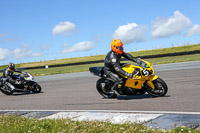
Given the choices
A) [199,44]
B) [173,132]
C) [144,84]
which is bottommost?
[173,132]

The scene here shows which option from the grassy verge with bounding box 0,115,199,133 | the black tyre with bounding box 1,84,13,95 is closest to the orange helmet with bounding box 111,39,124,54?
the grassy verge with bounding box 0,115,199,133

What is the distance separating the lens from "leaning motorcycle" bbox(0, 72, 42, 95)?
42.1 ft

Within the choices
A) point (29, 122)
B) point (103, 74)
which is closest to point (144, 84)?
point (103, 74)

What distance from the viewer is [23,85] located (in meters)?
12.9

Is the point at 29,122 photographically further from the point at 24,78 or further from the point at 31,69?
the point at 31,69

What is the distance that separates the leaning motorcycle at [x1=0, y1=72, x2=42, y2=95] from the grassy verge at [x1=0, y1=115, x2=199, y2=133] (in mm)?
6691

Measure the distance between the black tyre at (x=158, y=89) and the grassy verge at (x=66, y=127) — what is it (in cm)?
335

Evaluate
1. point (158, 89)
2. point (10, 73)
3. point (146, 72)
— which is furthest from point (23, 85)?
point (158, 89)

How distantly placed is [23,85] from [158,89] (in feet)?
22.4

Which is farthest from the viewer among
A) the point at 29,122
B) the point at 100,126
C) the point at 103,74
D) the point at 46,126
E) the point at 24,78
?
the point at 24,78

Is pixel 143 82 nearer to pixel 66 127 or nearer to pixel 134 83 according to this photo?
pixel 134 83

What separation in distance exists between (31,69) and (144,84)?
30.7 m

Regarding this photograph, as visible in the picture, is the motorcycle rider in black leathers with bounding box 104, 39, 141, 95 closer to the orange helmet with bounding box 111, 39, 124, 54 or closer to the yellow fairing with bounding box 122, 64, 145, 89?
the orange helmet with bounding box 111, 39, 124, 54

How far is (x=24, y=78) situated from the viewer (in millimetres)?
12898
